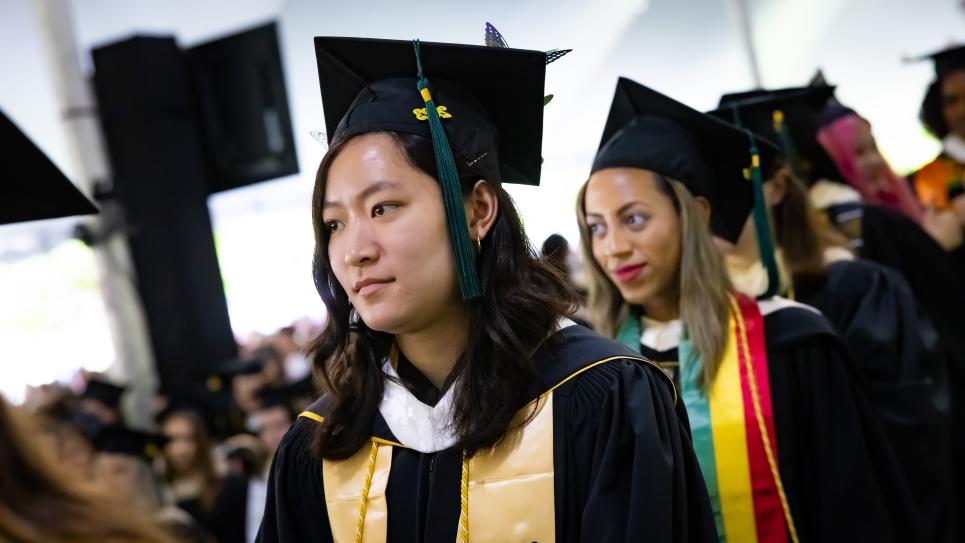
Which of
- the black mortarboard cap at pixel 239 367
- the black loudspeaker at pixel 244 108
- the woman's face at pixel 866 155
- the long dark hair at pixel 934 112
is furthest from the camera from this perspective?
the black loudspeaker at pixel 244 108

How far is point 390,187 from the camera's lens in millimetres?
1732

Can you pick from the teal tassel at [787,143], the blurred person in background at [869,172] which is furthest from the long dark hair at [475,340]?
the blurred person in background at [869,172]

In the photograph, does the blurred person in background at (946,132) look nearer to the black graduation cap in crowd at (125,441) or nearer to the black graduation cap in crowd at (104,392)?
the black graduation cap in crowd at (125,441)

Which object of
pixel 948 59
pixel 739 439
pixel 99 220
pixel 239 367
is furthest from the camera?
pixel 99 220

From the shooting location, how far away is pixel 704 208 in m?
2.73

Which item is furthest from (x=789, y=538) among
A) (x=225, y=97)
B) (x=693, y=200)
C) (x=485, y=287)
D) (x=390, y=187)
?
(x=225, y=97)

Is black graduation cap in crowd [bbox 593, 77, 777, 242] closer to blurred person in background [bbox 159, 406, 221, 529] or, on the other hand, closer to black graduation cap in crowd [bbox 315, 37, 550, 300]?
black graduation cap in crowd [bbox 315, 37, 550, 300]

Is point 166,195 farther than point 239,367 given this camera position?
Yes

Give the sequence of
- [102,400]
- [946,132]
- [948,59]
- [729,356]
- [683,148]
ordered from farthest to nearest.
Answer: [102,400]
[946,132]
[948,59]
[683,148]
[729,356]

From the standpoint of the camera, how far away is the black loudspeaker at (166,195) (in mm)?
7578

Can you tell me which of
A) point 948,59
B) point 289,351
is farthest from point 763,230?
point 289,351

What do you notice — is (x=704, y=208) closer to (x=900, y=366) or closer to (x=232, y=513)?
(x=900, y=366)

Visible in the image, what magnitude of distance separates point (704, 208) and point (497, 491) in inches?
53.0

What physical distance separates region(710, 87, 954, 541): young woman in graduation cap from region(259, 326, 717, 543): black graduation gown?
1401 mm
